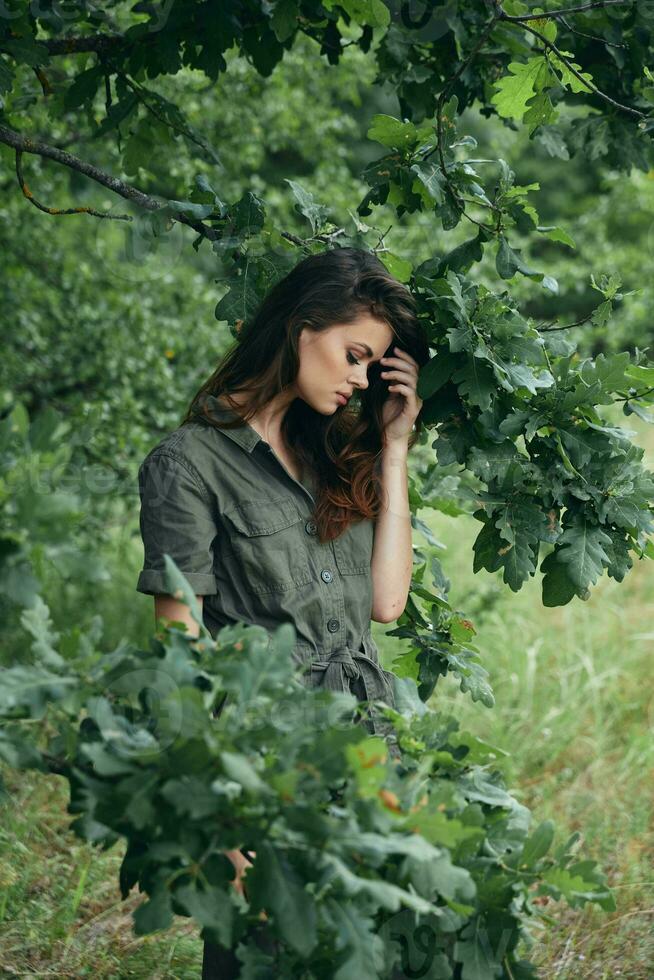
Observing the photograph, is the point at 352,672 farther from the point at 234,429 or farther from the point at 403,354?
the point at 403,354

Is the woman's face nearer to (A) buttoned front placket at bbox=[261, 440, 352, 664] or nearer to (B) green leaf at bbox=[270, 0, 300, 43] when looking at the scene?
(A) buttoned front placket at bbox=[261, 440, 352, 664]

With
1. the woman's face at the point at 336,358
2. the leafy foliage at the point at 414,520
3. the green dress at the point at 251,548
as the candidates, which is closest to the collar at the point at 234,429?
the green dress at the point at 251,548

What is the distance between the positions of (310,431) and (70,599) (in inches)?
121

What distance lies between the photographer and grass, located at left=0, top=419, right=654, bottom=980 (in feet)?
8.92

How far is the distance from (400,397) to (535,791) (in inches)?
78.5

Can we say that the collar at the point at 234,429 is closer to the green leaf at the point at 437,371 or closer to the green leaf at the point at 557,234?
the green leaf at the point at 437,371

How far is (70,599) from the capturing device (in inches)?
197

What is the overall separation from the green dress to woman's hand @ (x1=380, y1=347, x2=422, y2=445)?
272 mm

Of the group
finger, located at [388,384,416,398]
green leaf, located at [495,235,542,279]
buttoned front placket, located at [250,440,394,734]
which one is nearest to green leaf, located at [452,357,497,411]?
finger, located at [388,384,416,398]

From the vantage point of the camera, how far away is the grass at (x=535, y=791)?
2.72 meters

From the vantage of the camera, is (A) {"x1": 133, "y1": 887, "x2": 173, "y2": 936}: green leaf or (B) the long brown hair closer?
(A) {"x1": 133, "y1": 887, "x2": 173, "y2": 936}: green leaf

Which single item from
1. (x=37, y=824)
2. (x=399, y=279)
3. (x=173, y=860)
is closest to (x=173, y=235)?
(x=399, y=279)

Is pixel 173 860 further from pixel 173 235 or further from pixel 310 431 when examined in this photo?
pixel 173 235

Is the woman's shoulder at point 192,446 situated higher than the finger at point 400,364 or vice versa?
the finger at point 400,364
